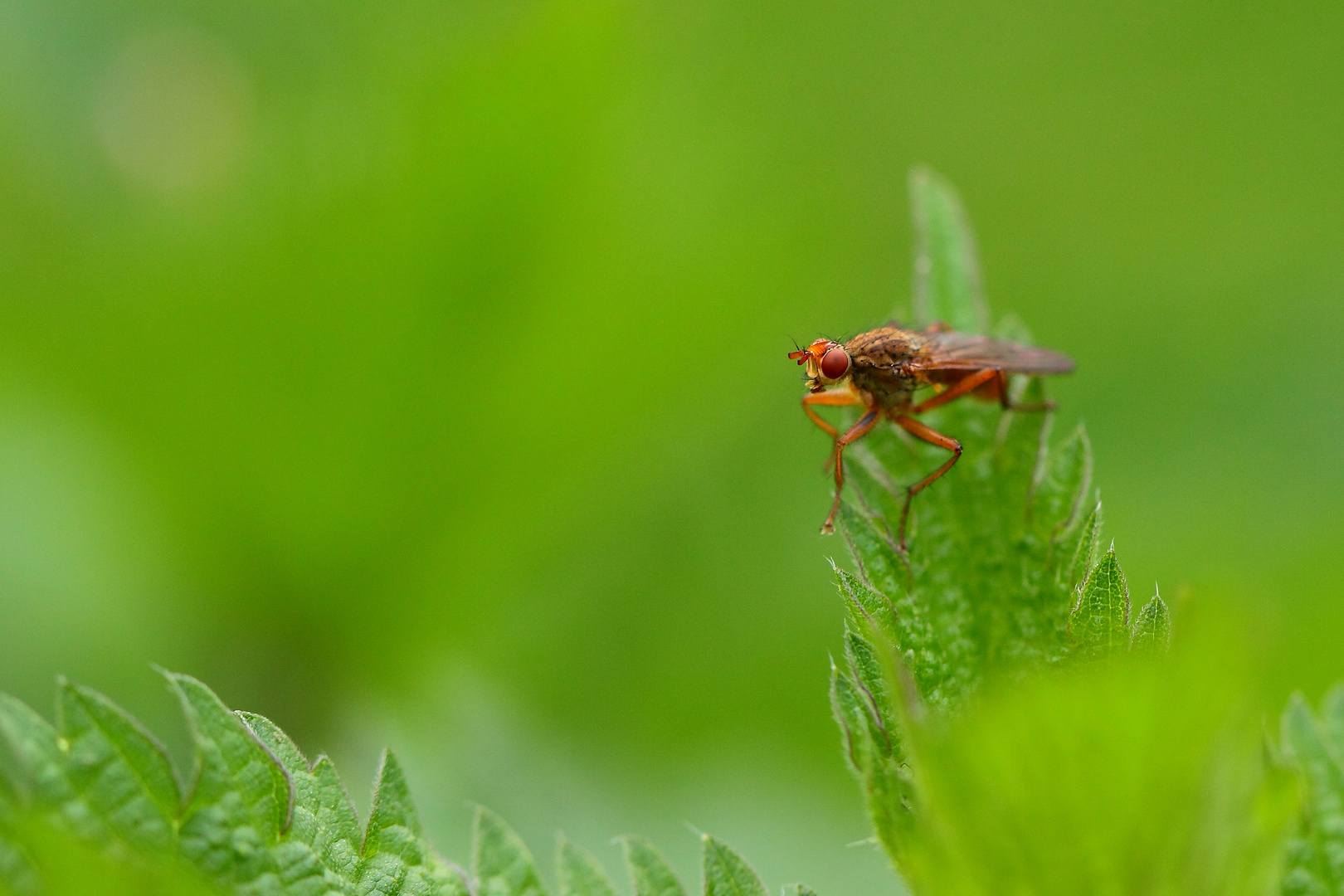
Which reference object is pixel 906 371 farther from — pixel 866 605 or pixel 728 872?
pixel 728 872

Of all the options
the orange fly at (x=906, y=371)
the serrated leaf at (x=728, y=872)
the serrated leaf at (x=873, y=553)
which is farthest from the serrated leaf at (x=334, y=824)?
the orange fly at (x=906, y=371)

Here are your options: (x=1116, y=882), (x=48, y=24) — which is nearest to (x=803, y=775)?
(x=1116, y=882)

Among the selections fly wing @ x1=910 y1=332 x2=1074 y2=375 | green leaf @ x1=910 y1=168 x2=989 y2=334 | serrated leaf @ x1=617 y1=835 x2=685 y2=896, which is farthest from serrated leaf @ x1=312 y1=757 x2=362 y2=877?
fly wing @ x1=910 y1=332 x2=1074 y2=375

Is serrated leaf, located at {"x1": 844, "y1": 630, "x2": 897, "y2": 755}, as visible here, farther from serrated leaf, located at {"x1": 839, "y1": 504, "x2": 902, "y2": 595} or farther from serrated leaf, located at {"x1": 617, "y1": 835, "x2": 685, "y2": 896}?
serrated leaf, located at {"x1": 617, "y1": 835, "x2": 685, "y2": 896}

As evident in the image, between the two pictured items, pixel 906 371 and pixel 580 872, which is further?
pixel 906 371

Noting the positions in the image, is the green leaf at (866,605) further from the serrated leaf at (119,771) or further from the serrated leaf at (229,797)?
the serrated leaf at (119,771)

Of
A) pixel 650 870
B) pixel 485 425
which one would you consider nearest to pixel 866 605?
pixel 650 870

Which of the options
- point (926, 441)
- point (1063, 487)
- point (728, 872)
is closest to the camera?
point (728, 872)

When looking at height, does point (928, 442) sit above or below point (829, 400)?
below
